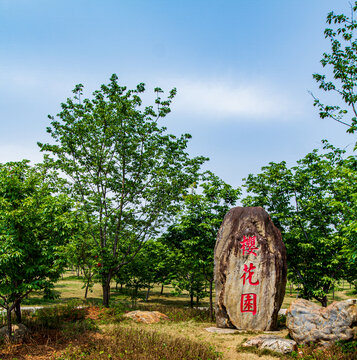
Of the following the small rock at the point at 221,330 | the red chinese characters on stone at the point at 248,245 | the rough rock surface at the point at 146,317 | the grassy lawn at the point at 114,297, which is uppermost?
the red chinese characters on stone at the point at 248,245

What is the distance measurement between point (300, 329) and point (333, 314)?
1100mm

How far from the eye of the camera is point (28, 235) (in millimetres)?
8906

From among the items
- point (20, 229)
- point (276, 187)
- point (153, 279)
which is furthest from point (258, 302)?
point (153, 279)

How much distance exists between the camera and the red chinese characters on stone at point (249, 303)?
11.4m

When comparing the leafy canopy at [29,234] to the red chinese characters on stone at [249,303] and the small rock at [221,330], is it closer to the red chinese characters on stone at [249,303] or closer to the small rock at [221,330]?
the small rock at [221,330]

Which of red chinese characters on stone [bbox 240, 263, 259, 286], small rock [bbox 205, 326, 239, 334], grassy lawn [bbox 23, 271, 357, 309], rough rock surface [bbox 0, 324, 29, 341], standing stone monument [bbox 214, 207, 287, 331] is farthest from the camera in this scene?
grassy lawn [bbox 23, 271, 357, 309]

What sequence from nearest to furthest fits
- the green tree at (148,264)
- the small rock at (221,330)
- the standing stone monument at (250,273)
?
the small rock at (221,330)
the standing stone monument at (250,273)
the green tree at (148,264)

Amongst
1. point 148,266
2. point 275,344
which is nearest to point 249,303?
point 275,344

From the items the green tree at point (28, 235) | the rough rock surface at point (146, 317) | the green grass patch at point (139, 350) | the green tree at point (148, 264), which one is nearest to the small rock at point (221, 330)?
the rough rock surface at point (146, 317)

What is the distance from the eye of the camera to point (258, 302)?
37.3 feet

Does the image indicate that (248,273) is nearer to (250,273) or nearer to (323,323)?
(250,273)

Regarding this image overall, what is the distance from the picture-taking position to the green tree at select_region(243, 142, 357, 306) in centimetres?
1344

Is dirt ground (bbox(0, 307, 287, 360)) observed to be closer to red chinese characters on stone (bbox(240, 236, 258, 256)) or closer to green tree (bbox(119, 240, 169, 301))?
red chinese characters on stone (bbox(240, 236, 258, 256))

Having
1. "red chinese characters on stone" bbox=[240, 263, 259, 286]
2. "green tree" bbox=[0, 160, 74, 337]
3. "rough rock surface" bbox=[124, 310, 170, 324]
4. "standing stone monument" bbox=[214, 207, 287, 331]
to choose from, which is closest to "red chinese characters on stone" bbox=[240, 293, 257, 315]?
"standing stone monument" bbox=[214, 207, 287, 331]
